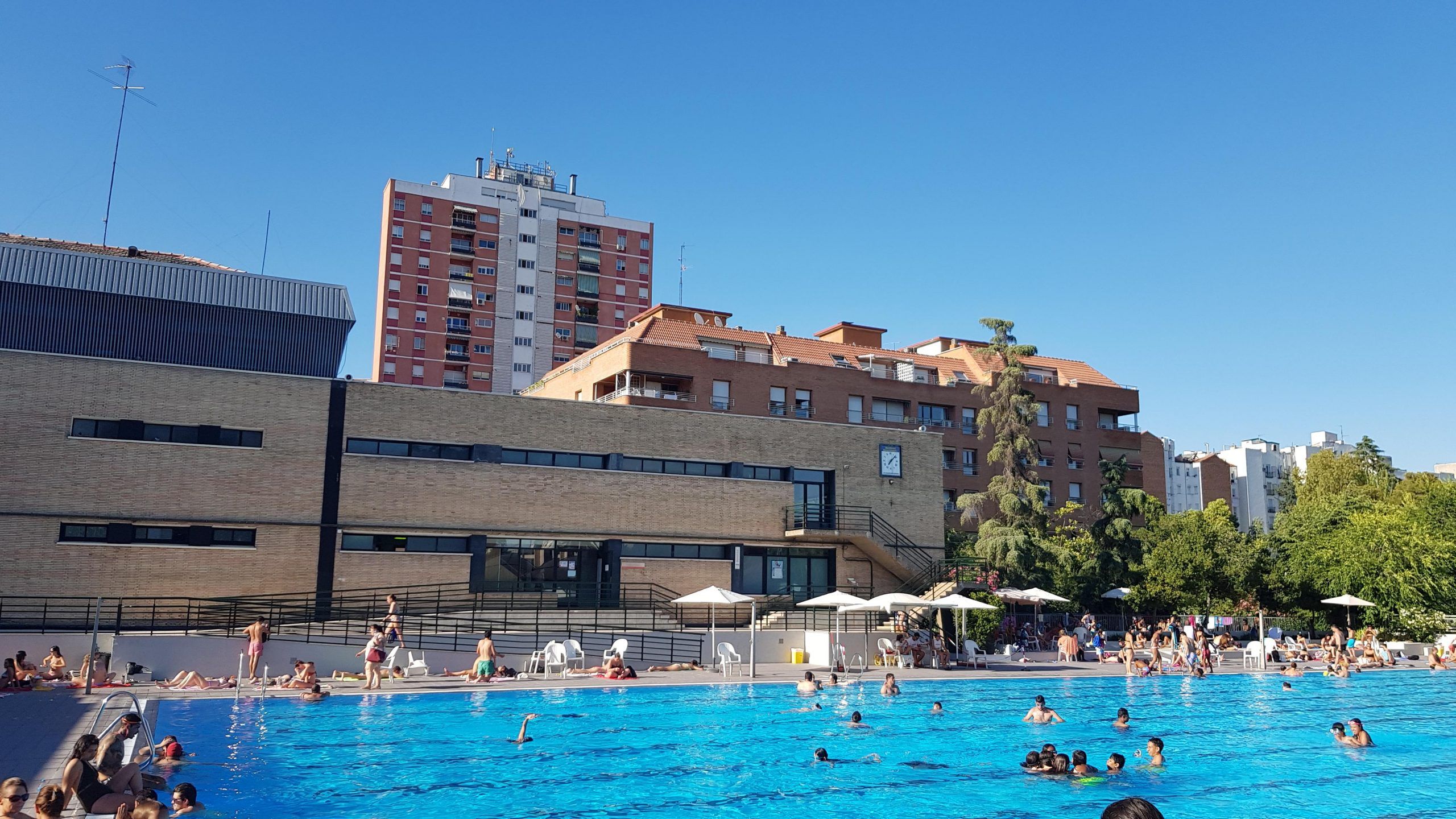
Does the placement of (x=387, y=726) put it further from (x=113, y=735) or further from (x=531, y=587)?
(x=531, y=587)

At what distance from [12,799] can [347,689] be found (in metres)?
14.5

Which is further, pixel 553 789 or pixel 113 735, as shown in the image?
pixel 553 789

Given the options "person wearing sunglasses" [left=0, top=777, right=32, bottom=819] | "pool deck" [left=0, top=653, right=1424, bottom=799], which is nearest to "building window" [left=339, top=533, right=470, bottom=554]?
"pool deck" [left=0, top=653, right=1424, bottom=799]

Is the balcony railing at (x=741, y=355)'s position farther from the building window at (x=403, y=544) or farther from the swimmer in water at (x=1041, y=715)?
the swimmer in water at (x=1041, y=715)

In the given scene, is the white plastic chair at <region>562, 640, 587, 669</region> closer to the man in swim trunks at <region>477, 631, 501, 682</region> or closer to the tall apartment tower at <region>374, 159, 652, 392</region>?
the man in swim trunks at <region>477, 631, 501, 682</region>

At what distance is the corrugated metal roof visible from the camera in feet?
107

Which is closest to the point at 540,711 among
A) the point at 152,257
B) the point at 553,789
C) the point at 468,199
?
the point at 553,789

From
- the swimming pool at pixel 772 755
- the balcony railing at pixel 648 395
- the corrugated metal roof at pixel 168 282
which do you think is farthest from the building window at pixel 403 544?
the balcony railing at pixel 648 395

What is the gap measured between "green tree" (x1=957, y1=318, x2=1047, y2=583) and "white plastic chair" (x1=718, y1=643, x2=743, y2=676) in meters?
16.8

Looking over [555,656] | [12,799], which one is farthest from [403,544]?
[12,799]

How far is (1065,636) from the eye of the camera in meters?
35.9

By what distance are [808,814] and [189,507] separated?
72.7 ft

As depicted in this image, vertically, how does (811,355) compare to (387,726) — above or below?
above

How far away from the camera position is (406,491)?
32844mm
